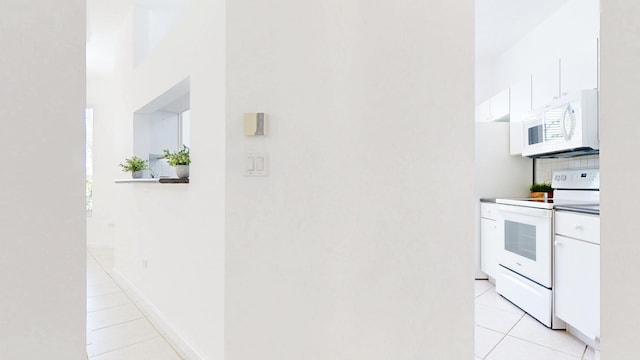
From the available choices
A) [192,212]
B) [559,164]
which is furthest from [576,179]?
[192,212]

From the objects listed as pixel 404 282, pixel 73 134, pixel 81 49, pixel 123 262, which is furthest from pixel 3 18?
pixel 123 262


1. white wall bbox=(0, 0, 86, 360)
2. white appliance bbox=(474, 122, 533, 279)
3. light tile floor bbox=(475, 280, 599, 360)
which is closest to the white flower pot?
white wall bbox=(0, 0, 86, 360)

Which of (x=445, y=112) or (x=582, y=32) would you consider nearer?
(x=445, y=112)

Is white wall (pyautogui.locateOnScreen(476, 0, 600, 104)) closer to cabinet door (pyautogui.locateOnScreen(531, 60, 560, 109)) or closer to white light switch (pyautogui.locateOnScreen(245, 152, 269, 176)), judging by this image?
cabinet door (pyautogui.locateOnScreen(531, 60, 560, 109))

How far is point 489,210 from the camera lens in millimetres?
3744

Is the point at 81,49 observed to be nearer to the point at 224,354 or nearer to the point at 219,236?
the point at 219,236

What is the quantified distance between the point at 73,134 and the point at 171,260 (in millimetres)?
1853

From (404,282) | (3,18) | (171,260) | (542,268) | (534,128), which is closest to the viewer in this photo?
(3,18)

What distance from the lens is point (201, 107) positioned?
196 cm

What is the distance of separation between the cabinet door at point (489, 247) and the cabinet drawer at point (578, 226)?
1.04 metres

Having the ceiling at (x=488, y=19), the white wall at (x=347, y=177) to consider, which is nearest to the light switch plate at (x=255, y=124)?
the white wall at (x=347, y=177)

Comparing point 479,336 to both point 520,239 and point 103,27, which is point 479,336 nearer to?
point 520,239

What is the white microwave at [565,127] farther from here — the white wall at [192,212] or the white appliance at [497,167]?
the white wall at [192,212]

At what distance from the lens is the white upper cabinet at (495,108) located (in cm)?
407
